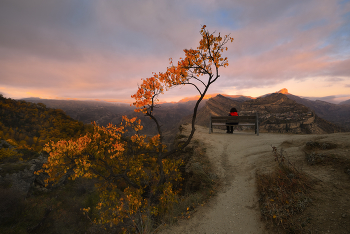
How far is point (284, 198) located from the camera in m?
3.40

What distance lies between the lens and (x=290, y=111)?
56688mm

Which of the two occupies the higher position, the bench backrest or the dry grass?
the bench backrest

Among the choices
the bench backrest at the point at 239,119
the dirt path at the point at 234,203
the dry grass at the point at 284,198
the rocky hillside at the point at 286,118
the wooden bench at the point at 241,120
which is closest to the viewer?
the dry grass at the point at 284,198

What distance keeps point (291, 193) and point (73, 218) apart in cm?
1721

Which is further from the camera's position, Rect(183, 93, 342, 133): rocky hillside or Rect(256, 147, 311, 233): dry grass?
Rect(183, 93, 342, 133): rocky hillside

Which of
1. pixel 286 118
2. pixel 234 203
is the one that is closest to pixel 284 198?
pixel 234 203

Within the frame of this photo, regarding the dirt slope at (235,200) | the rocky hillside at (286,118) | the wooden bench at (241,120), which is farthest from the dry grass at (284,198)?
the rocky hillside at (286,118)

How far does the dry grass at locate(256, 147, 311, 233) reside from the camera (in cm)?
296

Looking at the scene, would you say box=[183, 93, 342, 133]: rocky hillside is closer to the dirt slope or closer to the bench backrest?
the bench backrest

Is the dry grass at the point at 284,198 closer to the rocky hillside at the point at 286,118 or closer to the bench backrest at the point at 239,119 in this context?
the bench backrest at the point at 239,119

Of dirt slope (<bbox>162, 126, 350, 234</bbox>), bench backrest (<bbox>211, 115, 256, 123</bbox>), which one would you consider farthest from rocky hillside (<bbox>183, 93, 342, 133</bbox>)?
dirt slope (<bbox>162, 126, 350, 234</bbox>)

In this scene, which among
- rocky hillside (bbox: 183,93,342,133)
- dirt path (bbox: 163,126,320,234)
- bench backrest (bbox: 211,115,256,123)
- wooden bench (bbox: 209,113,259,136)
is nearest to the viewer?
dirt path (bbox: 163,126,320,234)

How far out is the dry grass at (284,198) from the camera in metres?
2.96

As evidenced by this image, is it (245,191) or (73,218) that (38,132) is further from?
(245,191)
